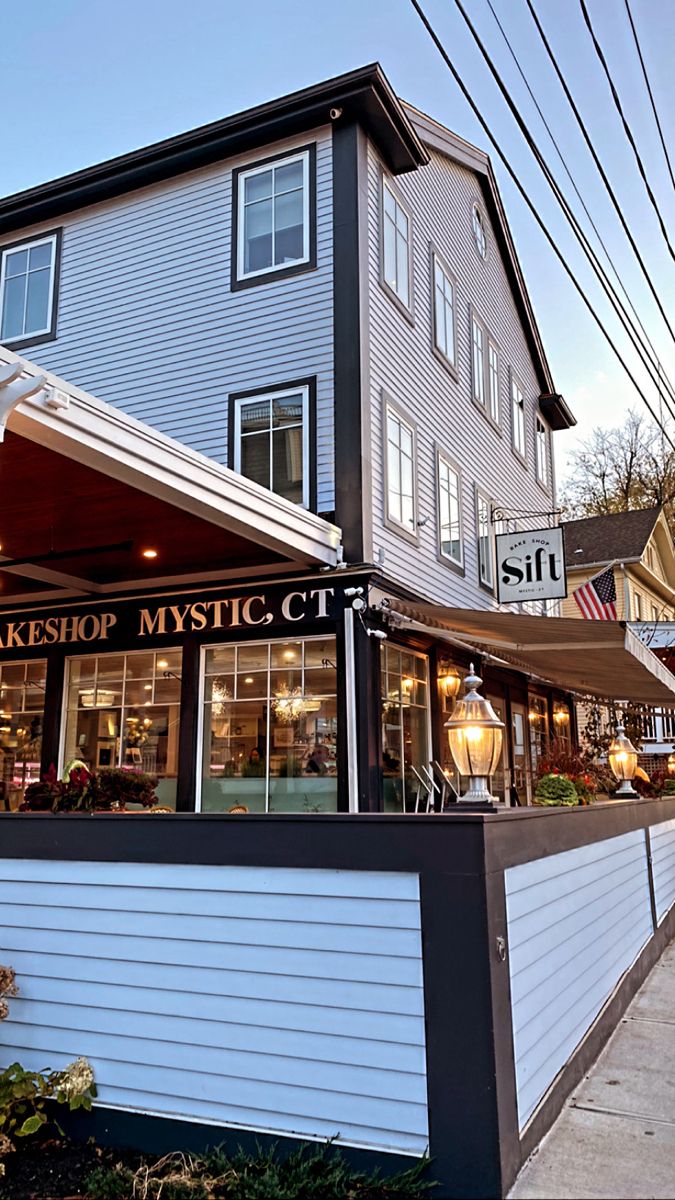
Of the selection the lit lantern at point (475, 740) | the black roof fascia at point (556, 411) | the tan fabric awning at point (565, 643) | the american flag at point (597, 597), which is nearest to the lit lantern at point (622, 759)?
the tan fabric awning at point (565, 643)

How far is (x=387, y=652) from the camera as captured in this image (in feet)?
32.6

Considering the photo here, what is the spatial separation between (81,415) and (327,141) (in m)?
6.21

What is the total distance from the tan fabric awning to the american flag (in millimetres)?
4337

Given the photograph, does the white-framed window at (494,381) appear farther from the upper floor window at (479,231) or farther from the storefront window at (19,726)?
the storefront window at (19,726)

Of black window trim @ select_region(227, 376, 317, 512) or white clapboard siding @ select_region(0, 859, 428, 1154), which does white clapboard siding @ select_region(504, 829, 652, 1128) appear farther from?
black window trim @ select_region(227, 376, 317, 512)

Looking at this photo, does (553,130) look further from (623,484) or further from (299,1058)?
(623,484)

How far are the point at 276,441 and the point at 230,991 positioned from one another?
7.01 m

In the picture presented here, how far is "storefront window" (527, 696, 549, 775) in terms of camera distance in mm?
15859

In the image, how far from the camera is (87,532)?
8.26 metres

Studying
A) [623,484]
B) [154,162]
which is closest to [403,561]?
[154,162]

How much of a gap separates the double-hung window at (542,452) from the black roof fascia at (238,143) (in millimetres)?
8368

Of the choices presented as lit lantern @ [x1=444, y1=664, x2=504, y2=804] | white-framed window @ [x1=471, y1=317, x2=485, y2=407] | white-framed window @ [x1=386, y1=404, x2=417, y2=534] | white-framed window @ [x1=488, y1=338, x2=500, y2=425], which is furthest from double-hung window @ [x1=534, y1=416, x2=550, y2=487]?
lit lantern @ [x1=444, y1=664, x2=504, y2=804]

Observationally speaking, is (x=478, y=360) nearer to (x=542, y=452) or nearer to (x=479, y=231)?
(x=479, y=231)

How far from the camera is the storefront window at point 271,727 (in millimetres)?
9234
